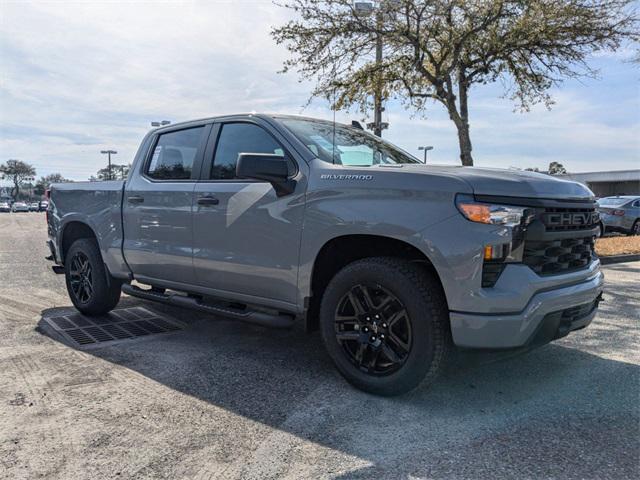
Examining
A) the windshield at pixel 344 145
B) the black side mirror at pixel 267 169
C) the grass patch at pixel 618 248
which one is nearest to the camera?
the black side mirror at pixel 267 169

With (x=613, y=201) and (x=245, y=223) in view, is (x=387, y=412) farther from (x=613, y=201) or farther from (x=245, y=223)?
(x=613, y=201)

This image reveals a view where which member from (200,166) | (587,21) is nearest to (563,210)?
(200,166)

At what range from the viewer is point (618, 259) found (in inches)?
402

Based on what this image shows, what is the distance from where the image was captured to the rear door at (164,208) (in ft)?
14.5

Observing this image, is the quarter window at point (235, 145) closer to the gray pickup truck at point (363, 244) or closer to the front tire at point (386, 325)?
the gray pickup truck at point (363, 244)

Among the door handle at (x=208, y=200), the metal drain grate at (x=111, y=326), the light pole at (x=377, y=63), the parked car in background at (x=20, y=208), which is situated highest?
the light pole at (x=377, y=63)

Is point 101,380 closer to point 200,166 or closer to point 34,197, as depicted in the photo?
point 200,166

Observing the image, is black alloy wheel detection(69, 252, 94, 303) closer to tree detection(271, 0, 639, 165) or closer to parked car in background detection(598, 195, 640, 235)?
tree detection(271, 0, 639, 165)

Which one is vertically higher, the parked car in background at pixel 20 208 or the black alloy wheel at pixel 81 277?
the black alloy wheel at pixel 81 277

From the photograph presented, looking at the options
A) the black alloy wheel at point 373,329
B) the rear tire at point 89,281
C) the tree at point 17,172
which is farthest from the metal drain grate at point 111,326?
the tree at point 17,172

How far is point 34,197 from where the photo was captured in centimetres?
11394

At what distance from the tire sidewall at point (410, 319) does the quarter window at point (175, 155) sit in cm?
188

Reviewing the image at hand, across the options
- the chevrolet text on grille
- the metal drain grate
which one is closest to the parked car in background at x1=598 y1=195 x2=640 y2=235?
the chevrolet text on grille

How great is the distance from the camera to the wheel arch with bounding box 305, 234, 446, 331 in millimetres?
3273
